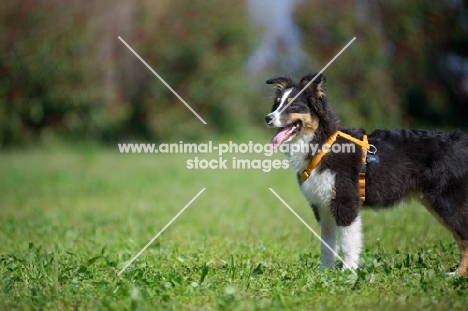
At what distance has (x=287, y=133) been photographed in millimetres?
5871

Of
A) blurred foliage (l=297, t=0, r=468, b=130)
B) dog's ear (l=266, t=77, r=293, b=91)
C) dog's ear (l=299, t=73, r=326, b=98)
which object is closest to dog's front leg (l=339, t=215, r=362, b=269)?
dog's ear (l=299, t=73, r=326, b=98)

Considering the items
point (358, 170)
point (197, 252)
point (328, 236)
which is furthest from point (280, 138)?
point (197, 252)

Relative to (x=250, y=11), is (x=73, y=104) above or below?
below

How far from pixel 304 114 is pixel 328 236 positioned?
1231 mm

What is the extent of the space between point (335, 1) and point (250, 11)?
131 inches

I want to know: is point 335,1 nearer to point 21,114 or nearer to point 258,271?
point 21,114

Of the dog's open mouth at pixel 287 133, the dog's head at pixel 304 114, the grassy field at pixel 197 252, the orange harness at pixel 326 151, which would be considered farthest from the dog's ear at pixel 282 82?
the grassy field at pixel 197 252

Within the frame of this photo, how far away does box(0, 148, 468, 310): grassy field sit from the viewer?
484cm

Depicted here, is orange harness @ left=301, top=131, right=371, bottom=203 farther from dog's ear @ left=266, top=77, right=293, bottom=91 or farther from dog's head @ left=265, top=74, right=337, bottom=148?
dog's ear @ left=266, top=77, right=293, bottom=91

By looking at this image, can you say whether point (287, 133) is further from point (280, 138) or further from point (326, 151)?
point (326, 151)

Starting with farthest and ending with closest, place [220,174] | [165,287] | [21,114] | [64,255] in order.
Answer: [21,114]
[220,174]
[64,255]
[165,287]

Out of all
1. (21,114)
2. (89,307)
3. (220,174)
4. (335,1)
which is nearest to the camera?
(89,307)

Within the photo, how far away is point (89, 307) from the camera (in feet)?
15.2

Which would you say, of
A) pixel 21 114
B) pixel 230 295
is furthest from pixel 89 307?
pixel 21 114
